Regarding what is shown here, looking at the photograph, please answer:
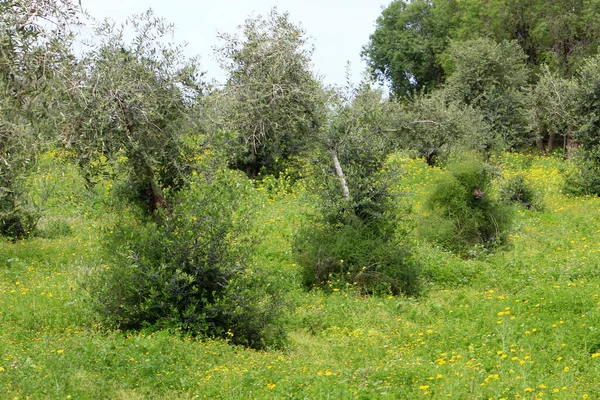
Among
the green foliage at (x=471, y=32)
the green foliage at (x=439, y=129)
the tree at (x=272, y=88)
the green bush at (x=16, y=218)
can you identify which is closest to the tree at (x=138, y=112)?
the tree at (x=272, y=88)

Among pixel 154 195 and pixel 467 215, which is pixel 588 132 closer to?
pixel 467 215

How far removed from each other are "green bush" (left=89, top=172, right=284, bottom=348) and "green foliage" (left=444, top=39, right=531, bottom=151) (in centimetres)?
2558

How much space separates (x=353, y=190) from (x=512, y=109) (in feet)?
75.4

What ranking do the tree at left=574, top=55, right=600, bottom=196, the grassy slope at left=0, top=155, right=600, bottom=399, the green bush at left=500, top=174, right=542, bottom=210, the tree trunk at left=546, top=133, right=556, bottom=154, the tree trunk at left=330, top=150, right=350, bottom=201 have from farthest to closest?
the tree trunk at left=546, top=133, right=556, bottom=154, the tree at left=574, top=55, right=600, bottom=196, the green bush at left=500, top=174, right=542, bottom=210, the tree trunk at left=330, top=150, right=350, bottom=201, the grassy slope at left=0, top=155, right=600, bottom=399

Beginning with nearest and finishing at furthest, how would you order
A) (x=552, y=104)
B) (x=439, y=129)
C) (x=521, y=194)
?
1. (x=521, y=194)
2. (x=439, y=129)
3. (x=552, y=104)

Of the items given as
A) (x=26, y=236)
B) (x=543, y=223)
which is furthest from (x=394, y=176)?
(x=26, y=236)

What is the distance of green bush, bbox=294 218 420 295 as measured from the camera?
13695mm

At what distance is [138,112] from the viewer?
10797 mm

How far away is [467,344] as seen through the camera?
1012 centimetres

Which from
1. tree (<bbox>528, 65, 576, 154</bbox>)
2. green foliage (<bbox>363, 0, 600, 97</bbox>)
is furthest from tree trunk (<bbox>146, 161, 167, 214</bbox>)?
green foliage (<bbox>363, 0, 600, 97</bbox>)

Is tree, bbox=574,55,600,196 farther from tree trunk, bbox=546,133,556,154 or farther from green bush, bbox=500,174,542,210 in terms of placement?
tree trunk, bbox=546,133,556,154

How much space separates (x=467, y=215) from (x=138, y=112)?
8.69 metres

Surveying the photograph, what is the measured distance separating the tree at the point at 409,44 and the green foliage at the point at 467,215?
1405 inches

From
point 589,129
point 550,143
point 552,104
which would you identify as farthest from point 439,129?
point 550,143
